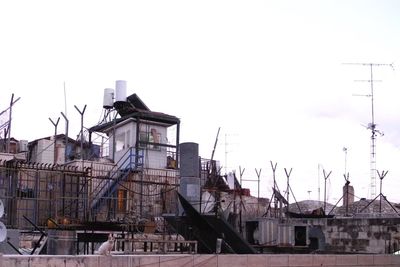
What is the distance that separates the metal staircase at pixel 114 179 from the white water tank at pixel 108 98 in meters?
6.36

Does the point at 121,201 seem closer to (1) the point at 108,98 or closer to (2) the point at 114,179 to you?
(2) the point at 114,179

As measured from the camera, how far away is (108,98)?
37188mm

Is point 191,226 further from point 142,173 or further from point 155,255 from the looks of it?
point 142,173

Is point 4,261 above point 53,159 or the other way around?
the other way around

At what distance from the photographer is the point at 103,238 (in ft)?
55.6

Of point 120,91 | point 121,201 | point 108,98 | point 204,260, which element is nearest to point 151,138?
point 120,91

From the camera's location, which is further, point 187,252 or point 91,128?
point 91,128

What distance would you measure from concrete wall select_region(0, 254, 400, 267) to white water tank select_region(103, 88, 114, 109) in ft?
73.8

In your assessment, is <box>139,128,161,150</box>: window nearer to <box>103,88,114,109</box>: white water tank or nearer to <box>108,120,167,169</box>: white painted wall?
Result: <box>108,120,167,169</box>: white painted wall

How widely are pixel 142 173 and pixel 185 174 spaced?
469 inches

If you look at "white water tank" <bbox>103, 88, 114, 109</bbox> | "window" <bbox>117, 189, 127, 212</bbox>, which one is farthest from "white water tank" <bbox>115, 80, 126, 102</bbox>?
"window" <bbox>117, 189, 127, 212</bbox>

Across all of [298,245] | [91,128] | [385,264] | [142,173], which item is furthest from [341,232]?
A: [91,128]

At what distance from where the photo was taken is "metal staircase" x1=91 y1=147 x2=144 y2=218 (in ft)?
86.3

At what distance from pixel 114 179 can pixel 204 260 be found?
13.5 m
